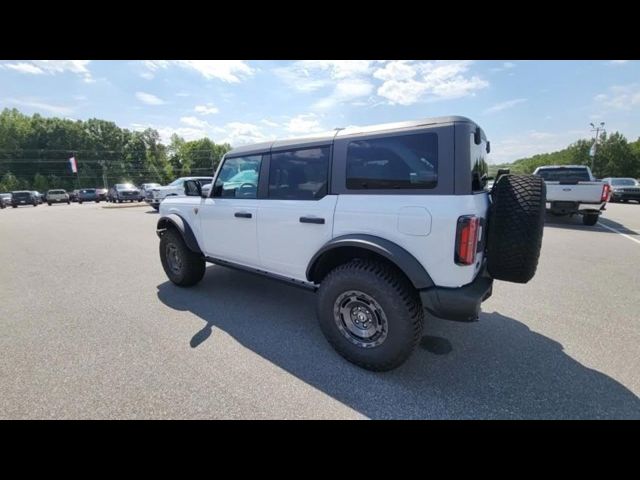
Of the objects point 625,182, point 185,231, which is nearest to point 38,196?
point 185,231

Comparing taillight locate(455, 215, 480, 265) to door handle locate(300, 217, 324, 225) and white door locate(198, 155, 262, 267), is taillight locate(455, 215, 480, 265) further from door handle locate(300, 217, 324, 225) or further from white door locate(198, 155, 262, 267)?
white door locate(198, 155, 262, 267)

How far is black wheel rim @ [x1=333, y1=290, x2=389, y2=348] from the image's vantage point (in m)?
2.50

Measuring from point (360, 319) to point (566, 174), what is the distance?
11586mm

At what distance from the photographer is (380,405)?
214 centimetres

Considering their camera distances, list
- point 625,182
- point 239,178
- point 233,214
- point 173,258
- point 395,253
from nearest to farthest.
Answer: point 395,253 → point 233,214 → point 239,178 → point 173,258 → point 625,182

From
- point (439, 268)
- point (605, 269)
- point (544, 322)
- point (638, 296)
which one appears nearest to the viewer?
point (439, 268)

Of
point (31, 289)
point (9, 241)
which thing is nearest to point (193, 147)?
point (9, 241)

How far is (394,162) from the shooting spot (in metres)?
2.45

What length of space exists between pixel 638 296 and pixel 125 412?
19.1ft

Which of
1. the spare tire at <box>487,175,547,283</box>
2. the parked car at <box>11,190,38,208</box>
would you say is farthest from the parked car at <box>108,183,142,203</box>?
the spare tire at <box>487,175,547,283</box>

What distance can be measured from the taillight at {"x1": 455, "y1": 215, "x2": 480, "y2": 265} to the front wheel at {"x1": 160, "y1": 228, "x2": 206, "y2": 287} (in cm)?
352

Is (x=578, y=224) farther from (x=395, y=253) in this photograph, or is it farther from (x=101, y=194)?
(x=101, y=194)
